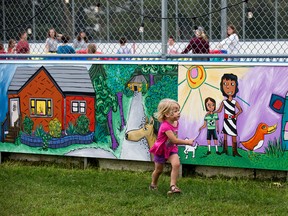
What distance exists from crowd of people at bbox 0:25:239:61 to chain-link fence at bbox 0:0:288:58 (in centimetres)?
4

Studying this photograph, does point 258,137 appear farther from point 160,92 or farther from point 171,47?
point 171,47

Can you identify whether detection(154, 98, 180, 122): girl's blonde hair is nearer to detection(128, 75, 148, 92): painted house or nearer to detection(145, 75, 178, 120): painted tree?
detection(145, 75, 178, 120): painted tree

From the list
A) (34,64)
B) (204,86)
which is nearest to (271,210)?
(204,86)

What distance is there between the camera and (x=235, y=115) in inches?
316

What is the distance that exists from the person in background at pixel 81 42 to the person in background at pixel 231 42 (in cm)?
183

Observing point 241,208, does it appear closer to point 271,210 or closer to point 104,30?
point 271,210

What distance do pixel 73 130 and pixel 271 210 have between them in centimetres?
319

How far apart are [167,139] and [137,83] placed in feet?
4.11

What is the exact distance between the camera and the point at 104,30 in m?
8.95

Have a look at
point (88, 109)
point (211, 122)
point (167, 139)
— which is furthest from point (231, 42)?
point (88, 109)

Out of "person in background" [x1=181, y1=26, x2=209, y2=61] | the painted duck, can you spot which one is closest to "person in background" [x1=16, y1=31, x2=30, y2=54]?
"person in background" [x1=181, y1=26, x2=209, y2=61]

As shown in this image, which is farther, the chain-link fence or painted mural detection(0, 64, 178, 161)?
painted mural detection(0, 64, 178, 161)

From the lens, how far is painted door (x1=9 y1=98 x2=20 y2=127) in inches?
374

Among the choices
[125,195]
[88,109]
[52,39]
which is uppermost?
[52,39]
